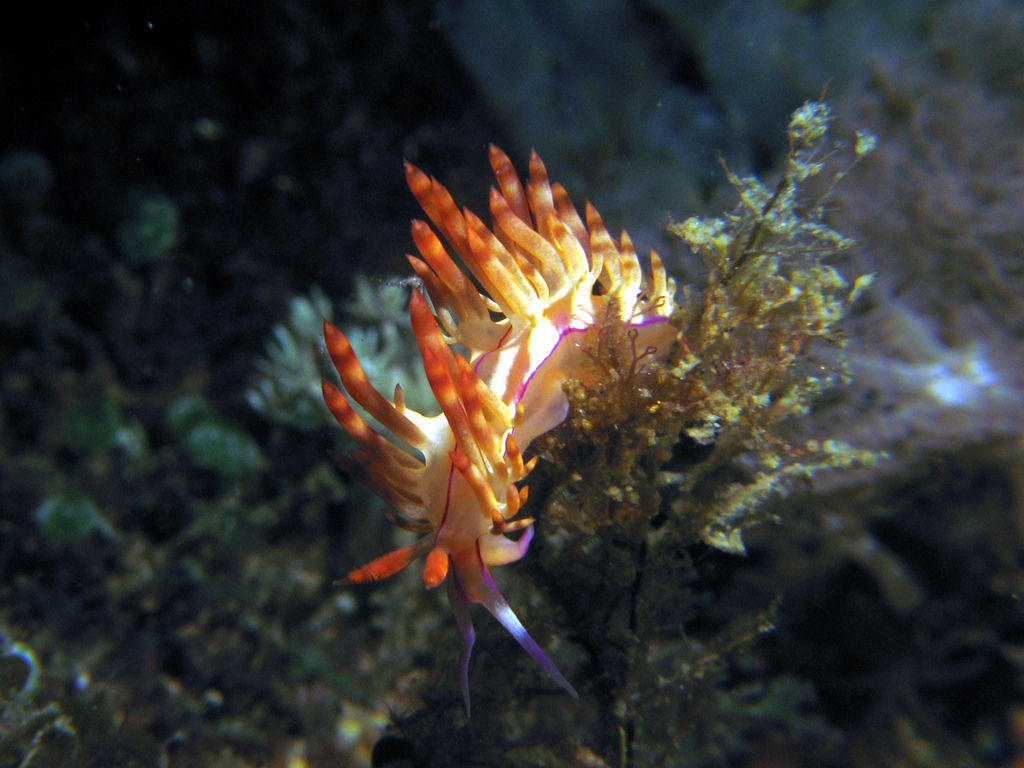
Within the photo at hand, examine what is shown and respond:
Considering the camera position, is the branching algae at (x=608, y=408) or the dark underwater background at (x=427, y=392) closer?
the branching algae at (x=608, y=408)

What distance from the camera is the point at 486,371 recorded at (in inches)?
51.9

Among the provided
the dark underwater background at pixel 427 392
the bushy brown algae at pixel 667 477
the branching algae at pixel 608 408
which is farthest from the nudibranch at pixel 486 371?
→ the dark underwater background at pixel 427 392

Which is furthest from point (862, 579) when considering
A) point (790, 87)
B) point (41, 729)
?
point (41, 729)

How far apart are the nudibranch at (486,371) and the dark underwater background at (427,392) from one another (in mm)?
245

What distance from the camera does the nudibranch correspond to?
1.12 metres

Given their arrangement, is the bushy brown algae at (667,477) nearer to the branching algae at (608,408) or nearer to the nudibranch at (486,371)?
the branching algae at (608,408)

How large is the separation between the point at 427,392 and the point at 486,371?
1419 mm

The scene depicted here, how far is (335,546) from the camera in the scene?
324 centimetres

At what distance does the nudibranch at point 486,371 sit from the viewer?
3.69 feet

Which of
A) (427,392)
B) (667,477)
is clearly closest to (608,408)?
(667,477)

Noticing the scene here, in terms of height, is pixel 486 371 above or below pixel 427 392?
below

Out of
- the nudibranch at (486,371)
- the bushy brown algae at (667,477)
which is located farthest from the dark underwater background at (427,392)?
the nudibranch at (486,371)

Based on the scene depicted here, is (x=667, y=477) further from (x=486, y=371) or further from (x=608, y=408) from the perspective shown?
(x=486, y=371)

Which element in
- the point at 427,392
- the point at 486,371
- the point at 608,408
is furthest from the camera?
the point at 427,392
